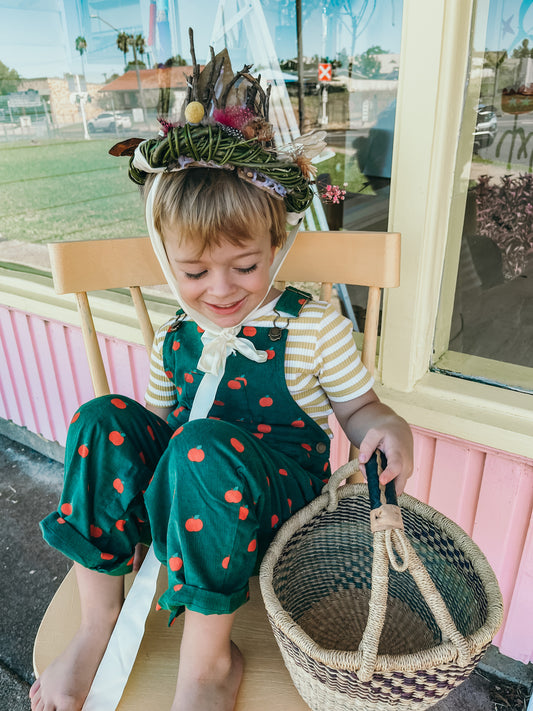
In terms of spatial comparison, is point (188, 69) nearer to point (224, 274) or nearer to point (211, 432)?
point (224, 274)

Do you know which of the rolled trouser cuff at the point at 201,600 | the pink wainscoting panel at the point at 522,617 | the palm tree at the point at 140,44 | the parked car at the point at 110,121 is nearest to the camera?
the rolled trouser cuff at the point at 201,600

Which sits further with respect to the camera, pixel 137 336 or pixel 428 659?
pixel 137 336

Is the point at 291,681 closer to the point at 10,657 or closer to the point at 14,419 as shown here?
the point at 10,657

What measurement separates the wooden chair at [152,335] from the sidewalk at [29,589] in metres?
0.63

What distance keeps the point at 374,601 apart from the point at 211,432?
0.27 m

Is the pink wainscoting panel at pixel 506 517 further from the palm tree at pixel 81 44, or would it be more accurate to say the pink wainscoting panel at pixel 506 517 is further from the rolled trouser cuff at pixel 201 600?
the palm tree at pixel 81 44

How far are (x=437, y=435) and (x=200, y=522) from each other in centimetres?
65

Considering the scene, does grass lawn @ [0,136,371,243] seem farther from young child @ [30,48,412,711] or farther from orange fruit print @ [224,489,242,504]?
orange fruit print @ [224,489,242,504]

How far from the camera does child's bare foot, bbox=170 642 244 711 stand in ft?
2.18

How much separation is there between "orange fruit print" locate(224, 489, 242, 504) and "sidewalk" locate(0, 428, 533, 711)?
0.90 metres

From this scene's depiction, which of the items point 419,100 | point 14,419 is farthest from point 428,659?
point 14,419

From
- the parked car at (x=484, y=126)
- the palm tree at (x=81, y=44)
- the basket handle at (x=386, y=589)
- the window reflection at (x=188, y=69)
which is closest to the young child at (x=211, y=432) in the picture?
the basket handle at (x=386, y=589)

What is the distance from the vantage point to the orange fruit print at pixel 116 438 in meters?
0.76

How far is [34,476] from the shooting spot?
2016 mm
